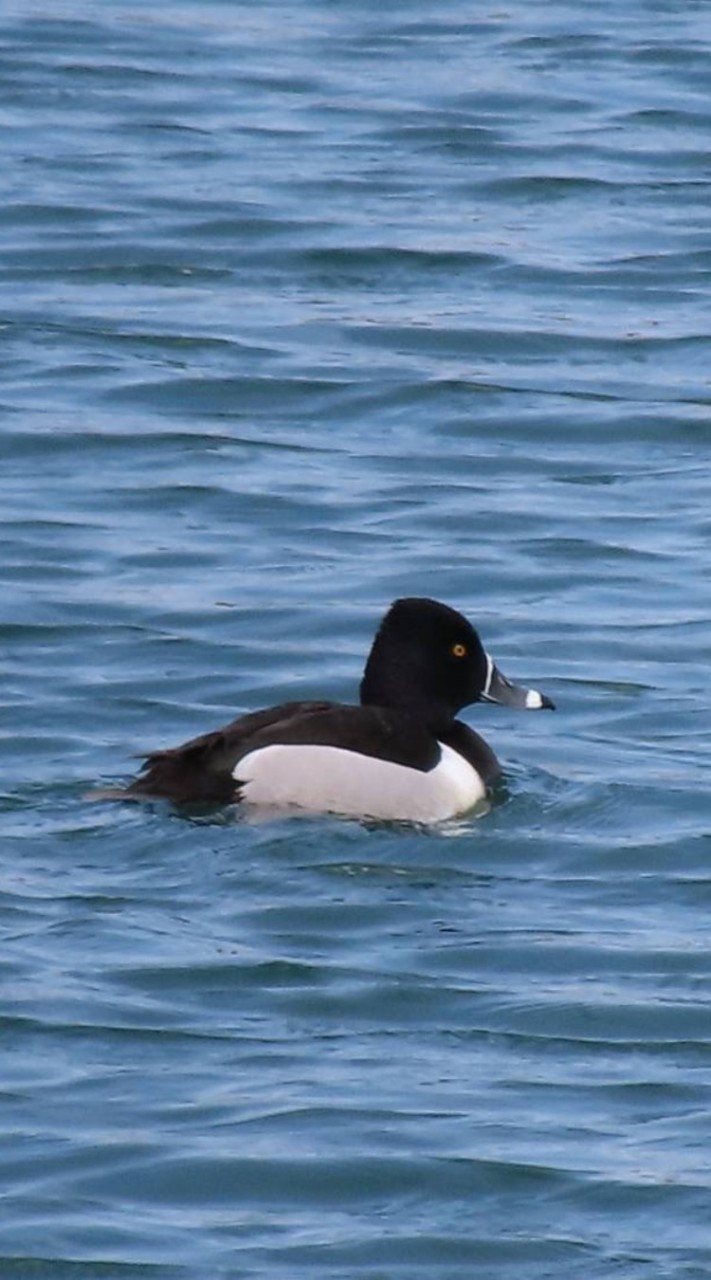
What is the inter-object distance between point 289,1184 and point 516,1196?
0.49 metres

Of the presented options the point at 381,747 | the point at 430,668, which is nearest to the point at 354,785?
the point at 381,747

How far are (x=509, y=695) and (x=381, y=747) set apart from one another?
0.69 metres

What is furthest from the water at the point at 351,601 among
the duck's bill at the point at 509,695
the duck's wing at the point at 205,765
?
the duck's bill at the point at 509,695

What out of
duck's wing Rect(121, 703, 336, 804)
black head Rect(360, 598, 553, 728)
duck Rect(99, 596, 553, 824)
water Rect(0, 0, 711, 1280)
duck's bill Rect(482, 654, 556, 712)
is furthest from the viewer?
duck's bill Rect(482, 654, 556, 712)

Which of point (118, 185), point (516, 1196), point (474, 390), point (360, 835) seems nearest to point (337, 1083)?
point (516, 1196)

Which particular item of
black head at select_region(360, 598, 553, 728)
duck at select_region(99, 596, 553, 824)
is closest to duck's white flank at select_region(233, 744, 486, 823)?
duck at select_region(99, 596, 553, 824)

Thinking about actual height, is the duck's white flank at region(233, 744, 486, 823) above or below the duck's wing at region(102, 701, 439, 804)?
below

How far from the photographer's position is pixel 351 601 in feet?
43.7

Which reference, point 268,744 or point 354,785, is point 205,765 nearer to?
point 268,744

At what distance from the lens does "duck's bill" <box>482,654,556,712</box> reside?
11461 mm

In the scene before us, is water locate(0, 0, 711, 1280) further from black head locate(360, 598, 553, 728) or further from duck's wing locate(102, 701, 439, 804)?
black head locate(360, 598, 553, 728)

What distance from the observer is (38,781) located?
10891 mm

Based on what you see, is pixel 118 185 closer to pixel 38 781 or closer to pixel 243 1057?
pixel 38 781

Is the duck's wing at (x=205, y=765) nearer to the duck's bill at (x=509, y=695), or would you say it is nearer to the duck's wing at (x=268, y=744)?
the duck's wing at (x=268, y=744)
